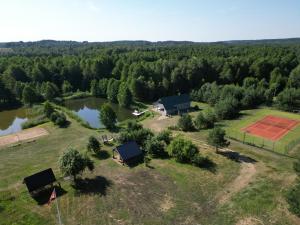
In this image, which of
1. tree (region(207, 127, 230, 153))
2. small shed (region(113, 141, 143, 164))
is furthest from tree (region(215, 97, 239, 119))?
small shed (region(113, 141, 143, 164))

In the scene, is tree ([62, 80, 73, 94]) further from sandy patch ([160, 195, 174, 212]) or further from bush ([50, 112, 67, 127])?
sandy patch ([160, 195, 174, 212])

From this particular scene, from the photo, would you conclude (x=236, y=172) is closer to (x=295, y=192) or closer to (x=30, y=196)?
(x=295, y=192)

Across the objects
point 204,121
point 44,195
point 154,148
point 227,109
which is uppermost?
point 227,109

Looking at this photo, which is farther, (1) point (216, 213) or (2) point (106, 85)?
(2) point (106, 85)

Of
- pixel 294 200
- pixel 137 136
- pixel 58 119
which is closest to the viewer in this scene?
pixel 294 200

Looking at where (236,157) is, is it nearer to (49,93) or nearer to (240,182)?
(240,182)

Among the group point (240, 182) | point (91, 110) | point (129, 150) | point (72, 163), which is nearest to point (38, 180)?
point (72, 163)

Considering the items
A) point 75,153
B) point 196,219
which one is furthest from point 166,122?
point 196,219
